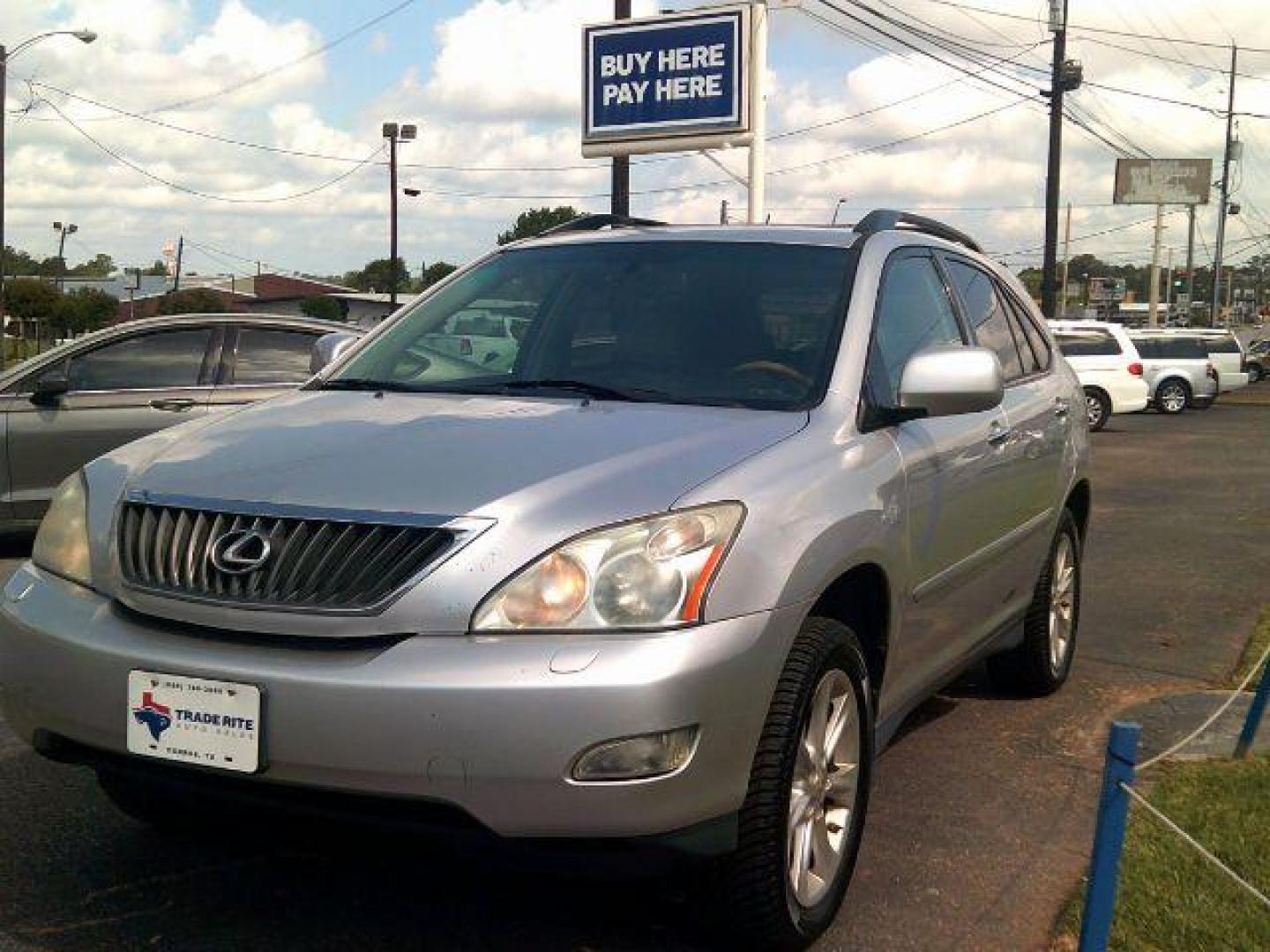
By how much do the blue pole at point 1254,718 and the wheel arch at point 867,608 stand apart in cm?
151

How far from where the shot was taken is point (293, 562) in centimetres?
292

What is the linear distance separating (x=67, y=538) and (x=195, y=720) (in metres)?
0.77

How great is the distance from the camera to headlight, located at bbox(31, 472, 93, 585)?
329 cm

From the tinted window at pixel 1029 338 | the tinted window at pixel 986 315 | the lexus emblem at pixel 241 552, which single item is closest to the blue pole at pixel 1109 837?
the lexus emblem at pixel 241 552

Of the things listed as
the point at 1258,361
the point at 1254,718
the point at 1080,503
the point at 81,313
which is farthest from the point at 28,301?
the point at 1254,718

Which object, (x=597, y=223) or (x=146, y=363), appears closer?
(x=597, y=223)

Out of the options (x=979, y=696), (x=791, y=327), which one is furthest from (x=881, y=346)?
(x=979, y=696)

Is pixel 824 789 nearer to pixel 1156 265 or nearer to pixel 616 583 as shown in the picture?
pixel 616 583

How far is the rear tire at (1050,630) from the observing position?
5.48 m

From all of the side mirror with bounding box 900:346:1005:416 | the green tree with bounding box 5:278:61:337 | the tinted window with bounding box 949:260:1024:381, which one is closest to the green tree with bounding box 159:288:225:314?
the green tree with bounding box 5:278:61:337

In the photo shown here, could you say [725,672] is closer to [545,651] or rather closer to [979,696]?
[545,651]

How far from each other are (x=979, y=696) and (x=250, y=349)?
5578 millimetres

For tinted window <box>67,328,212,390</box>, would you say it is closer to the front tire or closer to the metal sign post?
the front tire

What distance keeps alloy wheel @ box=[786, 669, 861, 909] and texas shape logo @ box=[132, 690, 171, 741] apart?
1322 millimetres
